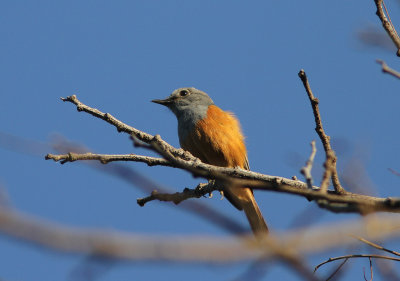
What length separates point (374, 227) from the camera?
72.3 inches

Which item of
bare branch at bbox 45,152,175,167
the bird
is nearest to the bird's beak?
the bird

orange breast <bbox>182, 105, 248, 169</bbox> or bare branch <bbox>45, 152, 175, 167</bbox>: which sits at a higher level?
orange breast <bbox>182, 105, 248, 169</bbox>

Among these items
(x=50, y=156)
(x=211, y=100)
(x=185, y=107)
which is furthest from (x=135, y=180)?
(x=211, y=100)

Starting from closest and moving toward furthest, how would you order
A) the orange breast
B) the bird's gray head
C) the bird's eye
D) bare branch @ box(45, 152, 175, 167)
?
bare branch @ box(45, 152, 175, 167), the orange breast, the bird's gray head, the bird's eye

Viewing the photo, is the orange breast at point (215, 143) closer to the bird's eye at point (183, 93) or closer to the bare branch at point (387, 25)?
the bird's eye at point (183, 93)

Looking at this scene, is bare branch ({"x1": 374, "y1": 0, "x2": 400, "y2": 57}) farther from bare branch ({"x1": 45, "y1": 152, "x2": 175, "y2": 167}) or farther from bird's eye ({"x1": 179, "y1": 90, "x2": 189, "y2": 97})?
bird's eye ({"x1": 179, "y1": 90, "x2": 189, "y2": 97})

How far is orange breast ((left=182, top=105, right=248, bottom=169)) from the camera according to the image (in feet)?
29.4

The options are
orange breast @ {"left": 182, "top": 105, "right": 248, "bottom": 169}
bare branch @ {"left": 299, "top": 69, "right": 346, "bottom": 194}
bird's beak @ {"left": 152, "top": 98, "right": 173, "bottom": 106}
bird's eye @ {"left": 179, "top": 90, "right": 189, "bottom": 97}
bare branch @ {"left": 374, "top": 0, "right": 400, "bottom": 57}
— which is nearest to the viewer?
bare branch @ {"left": 374, "top": 0, "right": 400, "bottom": 57}

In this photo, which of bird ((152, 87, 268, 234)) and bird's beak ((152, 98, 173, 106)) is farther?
bird's beak ((152, 98, 173, 106))

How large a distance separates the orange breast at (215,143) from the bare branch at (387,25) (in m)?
5.25

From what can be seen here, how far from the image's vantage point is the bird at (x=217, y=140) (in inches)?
353

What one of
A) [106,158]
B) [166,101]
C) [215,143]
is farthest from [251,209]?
[106,158]

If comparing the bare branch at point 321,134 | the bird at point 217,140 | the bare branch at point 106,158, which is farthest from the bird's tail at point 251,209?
the bare branch at point 321,134

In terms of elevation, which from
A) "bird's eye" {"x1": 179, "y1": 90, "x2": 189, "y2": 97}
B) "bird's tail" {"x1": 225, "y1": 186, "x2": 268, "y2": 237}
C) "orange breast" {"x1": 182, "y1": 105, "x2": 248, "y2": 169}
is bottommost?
"bird's tail" {"x1": 225, "y1": 186, "x2": 268, "y2": 237}
